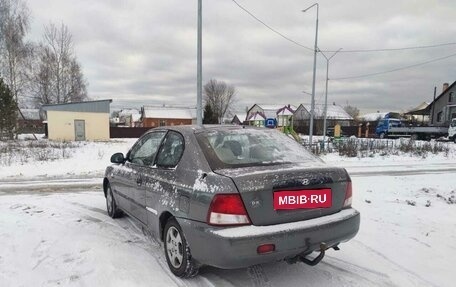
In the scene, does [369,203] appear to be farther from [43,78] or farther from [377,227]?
[43,78]

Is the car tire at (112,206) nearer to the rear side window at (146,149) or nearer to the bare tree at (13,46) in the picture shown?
the rear side window at (146,149)

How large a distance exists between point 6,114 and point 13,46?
437 inches

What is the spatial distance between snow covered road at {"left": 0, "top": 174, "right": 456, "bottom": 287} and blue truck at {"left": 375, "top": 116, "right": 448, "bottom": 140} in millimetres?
31820

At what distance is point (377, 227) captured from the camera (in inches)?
218

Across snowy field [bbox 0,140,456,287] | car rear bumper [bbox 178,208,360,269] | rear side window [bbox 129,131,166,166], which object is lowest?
snowy field [bbox 0,140,456,287]

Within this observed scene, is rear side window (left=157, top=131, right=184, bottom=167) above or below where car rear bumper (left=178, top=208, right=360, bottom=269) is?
above

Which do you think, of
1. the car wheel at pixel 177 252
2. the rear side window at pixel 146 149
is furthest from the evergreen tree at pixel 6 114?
the car wheel at pixel 177 252

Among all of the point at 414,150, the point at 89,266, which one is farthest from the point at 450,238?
the point at 414,150

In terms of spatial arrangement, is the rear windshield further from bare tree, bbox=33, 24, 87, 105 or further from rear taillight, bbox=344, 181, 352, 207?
bare tree, bbox=33, 24, 87, 105

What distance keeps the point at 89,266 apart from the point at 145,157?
1.47m

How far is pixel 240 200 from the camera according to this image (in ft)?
10.4

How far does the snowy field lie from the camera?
3697 millimetres

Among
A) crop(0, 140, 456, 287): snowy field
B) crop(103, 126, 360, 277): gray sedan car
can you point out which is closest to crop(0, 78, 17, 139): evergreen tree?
crop(0, 140, 456, 287): snowy field

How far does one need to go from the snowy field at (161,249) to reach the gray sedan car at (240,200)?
1.10 ft
